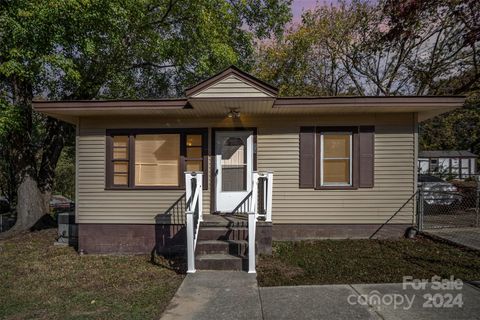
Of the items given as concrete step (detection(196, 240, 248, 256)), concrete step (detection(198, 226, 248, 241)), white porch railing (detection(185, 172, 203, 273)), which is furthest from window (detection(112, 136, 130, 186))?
concrete step (detection(196, 240, 248, 256))

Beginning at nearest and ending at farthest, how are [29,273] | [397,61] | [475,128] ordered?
[29,273] → [397,61] → [475,128]

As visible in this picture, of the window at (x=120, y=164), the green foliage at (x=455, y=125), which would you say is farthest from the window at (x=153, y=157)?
the green foliage at (x=455, y=125)

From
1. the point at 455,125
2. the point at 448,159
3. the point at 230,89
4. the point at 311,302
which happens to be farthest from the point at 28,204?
the point at 448,159

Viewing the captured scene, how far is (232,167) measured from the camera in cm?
823

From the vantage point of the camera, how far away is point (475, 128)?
19.9 metres

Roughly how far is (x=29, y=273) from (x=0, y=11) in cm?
659

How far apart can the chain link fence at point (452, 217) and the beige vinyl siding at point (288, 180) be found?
2.21ft

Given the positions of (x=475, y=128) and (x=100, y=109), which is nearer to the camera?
(x=100, y=109)

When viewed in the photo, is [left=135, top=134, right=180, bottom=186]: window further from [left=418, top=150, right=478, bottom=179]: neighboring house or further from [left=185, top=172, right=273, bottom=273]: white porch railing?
[left=418, top=150, right=478, bottom=179]: neighboring house

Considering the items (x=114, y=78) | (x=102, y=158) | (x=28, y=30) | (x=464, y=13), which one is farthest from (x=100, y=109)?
(x=464, y=13)

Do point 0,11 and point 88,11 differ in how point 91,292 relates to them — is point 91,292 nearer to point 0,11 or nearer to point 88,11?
point 88,11

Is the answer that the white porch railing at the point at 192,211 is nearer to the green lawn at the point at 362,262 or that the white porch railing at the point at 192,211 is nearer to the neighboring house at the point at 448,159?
the green lawn at the point at 362,262

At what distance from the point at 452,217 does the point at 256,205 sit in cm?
677

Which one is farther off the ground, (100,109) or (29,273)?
(100,109)
